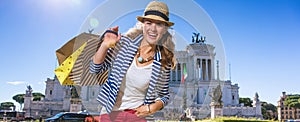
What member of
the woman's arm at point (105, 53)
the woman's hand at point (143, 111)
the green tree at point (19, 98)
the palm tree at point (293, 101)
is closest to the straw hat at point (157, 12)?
the woman's arm at point (105, 53)

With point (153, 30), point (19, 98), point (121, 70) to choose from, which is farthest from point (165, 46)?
point (19, 98)

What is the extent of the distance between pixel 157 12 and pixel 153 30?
14cm

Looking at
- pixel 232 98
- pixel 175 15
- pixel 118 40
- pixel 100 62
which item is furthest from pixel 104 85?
pixel 232 98

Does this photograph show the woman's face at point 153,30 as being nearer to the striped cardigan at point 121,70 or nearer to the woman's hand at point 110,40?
the striped cardigan at point 121,70

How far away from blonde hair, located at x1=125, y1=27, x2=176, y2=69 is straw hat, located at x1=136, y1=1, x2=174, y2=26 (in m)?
0.10

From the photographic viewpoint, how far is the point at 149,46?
2344 millimetres

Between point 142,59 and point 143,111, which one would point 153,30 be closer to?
point 142,59

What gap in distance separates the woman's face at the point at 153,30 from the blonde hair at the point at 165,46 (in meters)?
0.05

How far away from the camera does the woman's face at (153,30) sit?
2266mm

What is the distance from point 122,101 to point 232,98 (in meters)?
57.2

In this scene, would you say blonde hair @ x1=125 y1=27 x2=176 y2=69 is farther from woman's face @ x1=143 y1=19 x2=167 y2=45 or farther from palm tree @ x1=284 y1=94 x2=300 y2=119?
palm tree @ x1=284 y1=94 x2=300 y2=119

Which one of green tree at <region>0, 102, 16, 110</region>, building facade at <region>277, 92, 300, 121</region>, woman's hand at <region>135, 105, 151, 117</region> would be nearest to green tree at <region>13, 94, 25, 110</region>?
green tree at <region>0, 102, 16, 110</region>

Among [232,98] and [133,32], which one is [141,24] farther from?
[232,98]

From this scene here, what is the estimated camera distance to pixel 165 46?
7.86 feet
